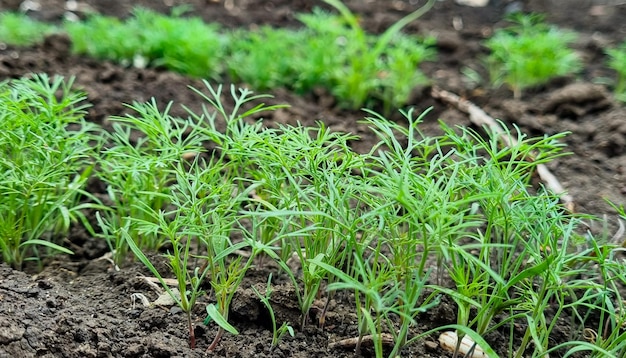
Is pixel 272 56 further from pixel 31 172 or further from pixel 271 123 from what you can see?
pixel 31 172

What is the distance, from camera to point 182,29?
166 inches

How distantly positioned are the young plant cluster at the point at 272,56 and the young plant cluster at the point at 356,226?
65.8 inches

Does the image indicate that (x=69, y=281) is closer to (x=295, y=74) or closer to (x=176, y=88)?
(x=176, y=88)

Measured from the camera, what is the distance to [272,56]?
416 centimetres

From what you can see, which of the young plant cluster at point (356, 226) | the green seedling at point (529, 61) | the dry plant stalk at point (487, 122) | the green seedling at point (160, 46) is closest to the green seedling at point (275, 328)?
the young plant cluster at point (356, 226)

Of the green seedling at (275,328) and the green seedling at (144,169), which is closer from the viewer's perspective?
the green seedling at (275,328)

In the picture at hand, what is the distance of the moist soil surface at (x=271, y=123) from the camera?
6.24 feet

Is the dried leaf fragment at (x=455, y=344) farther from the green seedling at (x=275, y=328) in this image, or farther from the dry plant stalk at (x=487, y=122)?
the dry plant stalk at (x=487, y=122)

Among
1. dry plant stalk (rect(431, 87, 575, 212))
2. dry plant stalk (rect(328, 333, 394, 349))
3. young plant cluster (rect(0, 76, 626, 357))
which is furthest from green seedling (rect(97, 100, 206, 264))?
dry plant stalk (rect(431, 87, 575, 212))

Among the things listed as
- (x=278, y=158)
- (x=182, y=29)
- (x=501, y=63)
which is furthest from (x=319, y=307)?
(x=501, y=63)

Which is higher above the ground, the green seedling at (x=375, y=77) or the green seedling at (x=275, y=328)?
the green seedling at (x=375, y=77)

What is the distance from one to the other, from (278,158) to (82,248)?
0.98 meters

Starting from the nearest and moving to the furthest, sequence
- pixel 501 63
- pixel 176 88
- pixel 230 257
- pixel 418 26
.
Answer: pixel 230 257
pixel 176 88
pixel 501 63
pixel 418 26

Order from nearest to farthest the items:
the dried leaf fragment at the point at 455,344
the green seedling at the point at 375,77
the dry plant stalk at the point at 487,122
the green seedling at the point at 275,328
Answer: the green seedling at the point at 275,328 → the dried leaf fragment at the point at 455,344 → the dry plant stalk at the point at 487,122 → the green seedling at the point at 375,77
